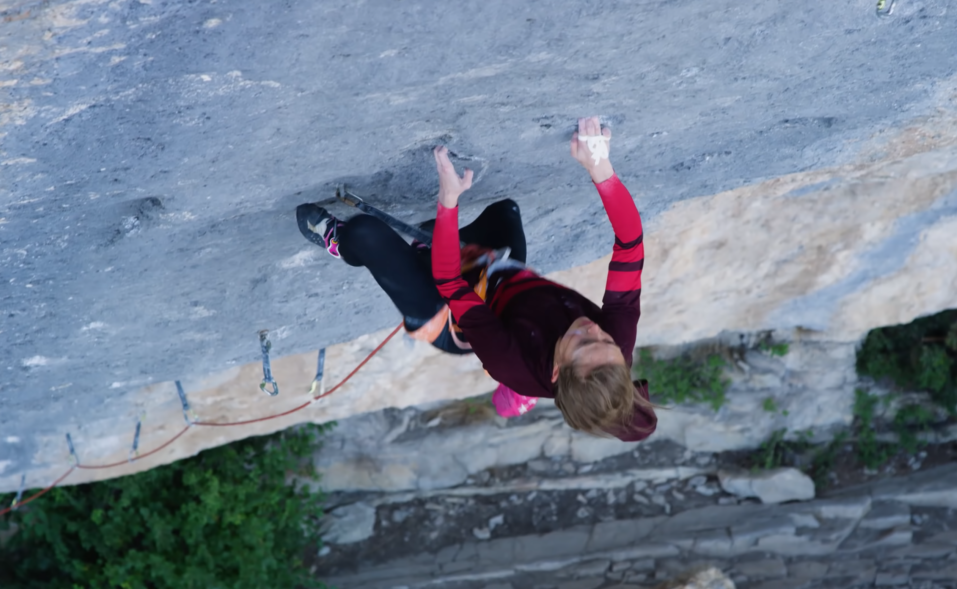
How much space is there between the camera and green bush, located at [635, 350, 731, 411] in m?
4.33

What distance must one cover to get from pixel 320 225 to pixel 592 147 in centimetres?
61

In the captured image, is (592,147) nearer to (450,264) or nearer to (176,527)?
(450,264)

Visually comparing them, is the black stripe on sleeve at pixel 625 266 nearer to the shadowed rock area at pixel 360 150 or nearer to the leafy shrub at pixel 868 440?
the shadowed rock area at pixel 360 150

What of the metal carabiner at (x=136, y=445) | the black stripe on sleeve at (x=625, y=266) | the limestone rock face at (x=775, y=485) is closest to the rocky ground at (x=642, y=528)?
the limestone rock face at (x=775, y=485)

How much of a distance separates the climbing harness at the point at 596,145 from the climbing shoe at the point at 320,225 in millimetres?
556

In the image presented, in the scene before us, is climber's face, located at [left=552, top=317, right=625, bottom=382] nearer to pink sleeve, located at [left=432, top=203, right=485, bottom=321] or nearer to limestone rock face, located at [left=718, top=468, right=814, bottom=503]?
pink sleeve, located at [left=432, top=203, right=485, bottom=321]

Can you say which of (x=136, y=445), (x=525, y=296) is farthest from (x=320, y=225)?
(x=136, y=445)

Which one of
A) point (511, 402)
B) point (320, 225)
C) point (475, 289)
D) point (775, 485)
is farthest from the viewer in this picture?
point (775, 485)

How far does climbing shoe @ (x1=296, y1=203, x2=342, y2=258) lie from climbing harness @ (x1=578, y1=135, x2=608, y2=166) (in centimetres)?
56

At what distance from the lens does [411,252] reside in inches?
65.5

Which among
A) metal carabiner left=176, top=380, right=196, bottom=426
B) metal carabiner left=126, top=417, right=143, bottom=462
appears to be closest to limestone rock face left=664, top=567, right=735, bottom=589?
metal carabiner left=176, top=380, right=196, bottom=426

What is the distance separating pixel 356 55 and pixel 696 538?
420 centimetres

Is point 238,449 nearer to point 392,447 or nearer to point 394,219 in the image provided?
point 392,447

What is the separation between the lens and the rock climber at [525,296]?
4.60ft
